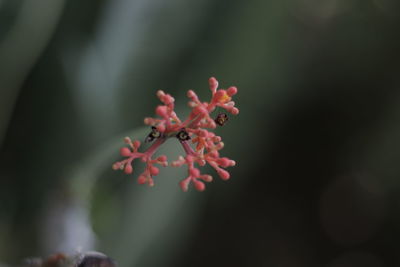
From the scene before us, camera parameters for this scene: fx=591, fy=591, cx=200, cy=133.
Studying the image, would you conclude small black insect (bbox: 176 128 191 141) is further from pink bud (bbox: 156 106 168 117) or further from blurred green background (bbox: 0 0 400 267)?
blurred green background (bbox: 0 0 400 267)

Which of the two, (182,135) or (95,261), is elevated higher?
(182,135)

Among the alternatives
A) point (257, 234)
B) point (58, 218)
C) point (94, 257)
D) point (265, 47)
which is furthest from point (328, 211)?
point (94, 257)

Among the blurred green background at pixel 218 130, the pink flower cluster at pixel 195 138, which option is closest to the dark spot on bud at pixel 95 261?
the pink flower cluster at pixel 195 138

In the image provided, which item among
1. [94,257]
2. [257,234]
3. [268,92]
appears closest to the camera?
[94,257]

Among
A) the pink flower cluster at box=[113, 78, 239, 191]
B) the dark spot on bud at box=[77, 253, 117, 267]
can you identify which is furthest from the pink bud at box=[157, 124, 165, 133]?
the dark spot on bud at box=[77, 253, 117, 267]

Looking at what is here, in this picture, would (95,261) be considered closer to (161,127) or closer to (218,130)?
(161,127)

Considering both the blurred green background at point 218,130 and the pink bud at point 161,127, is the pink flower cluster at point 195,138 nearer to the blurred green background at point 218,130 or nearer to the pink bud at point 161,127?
the pink bud at point 161,127

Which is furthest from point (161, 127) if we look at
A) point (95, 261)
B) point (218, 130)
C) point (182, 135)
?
point (218, 130)

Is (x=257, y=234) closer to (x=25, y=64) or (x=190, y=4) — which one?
(x=190, y=4)
